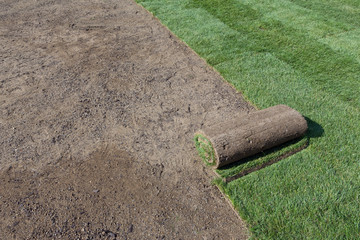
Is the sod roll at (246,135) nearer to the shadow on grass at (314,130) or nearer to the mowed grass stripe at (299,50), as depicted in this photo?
the shadow on grass at (314,130)

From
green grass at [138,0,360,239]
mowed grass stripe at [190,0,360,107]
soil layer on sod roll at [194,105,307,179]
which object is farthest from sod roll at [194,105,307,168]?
mowed grass stripe at [190,0,360,107]

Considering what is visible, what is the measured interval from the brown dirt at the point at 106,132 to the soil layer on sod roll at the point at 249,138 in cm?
35

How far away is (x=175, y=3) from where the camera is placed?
8.96 m

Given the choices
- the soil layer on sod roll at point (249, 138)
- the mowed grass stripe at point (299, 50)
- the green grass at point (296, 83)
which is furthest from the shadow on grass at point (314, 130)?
the mowed grass stripe at point (299, 50)

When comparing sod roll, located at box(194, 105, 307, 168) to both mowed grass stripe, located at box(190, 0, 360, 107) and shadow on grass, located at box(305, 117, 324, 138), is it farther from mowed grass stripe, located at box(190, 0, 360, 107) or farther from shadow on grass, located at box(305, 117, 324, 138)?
mowed grass stripe, located at box(190, 0, 360, 107)

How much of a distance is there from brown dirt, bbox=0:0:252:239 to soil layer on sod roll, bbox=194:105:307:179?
354 mm

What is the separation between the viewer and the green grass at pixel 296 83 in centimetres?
382

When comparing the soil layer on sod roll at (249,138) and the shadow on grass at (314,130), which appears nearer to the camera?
the soil layer on sod roll at (249,138)

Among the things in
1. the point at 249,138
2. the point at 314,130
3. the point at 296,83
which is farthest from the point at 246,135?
the point at 296,83

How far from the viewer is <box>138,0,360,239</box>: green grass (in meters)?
3.82

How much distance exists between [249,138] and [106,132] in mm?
2192

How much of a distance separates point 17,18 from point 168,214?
7186mm

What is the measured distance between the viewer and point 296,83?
589 centimetres

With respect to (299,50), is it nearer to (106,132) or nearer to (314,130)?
(314,130)
